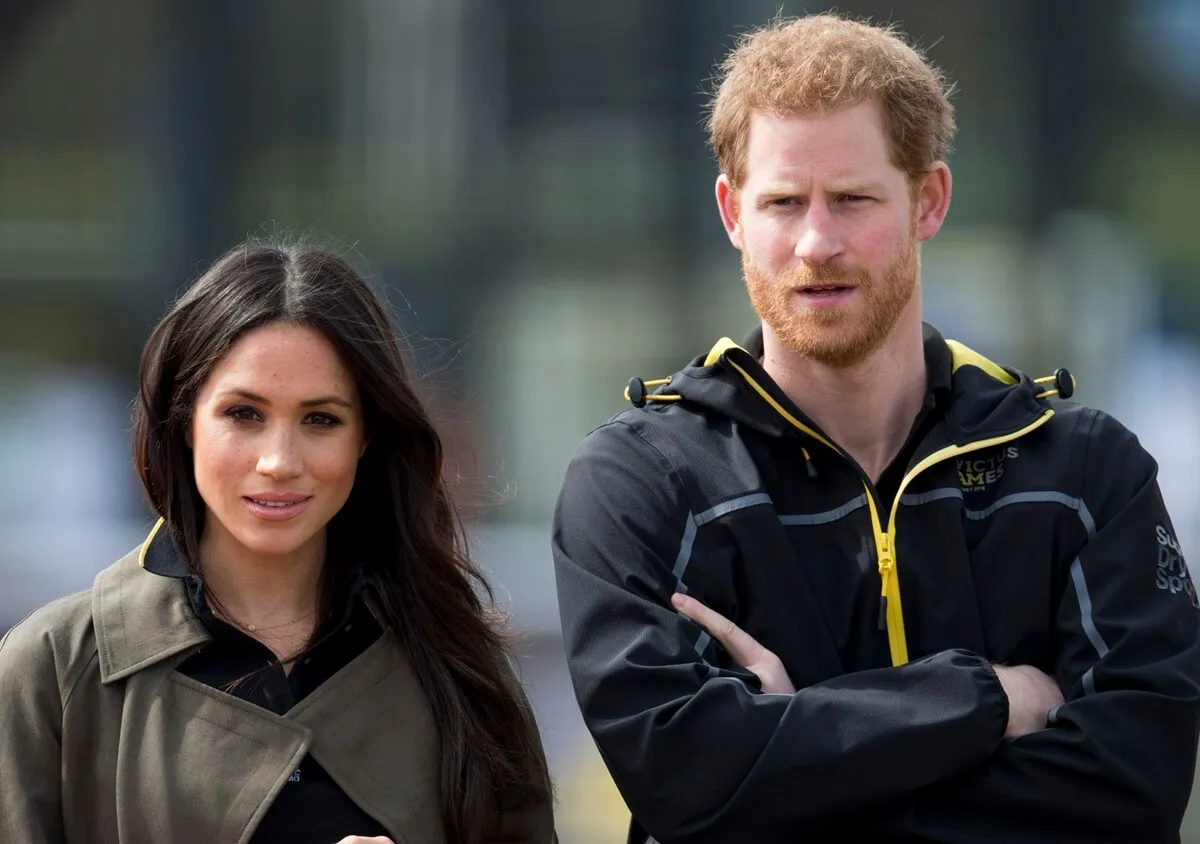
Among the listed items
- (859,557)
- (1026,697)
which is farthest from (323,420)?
(1026,697)

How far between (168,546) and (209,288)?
0.41 metres

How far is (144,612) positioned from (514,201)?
360 cm

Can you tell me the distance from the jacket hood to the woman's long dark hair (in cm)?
40

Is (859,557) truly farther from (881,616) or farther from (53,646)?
(53,646)

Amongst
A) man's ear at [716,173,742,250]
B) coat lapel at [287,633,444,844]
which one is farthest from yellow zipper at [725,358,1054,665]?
coat lapel at [287,633,444,844]

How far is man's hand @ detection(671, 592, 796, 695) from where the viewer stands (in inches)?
98.3

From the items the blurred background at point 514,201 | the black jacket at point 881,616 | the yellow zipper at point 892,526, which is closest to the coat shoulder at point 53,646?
the black jacket at point 881,616

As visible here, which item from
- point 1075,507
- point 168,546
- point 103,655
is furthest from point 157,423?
point 1075,507

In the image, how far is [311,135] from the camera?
235 inches

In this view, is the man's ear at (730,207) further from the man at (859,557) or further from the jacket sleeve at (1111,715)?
the jacket sleeve at (1111,715)

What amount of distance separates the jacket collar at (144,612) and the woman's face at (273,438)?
116 millimetres

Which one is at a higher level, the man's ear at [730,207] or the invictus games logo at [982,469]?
the man's ear at [730,207]

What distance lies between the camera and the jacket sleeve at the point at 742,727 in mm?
2346

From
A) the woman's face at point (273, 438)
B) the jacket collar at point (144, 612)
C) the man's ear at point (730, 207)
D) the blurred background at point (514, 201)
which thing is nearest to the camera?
the jacket collar at point (144, 612)
